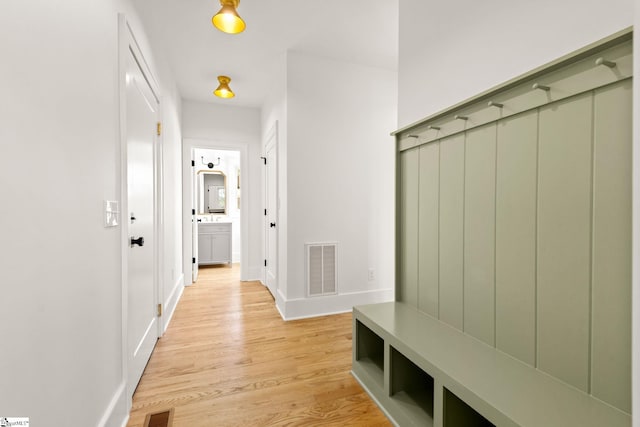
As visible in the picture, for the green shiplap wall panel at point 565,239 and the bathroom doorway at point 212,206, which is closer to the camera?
the green shiplap wall panel at point 565,239

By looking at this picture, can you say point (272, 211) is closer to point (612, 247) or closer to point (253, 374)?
point (253, 374)

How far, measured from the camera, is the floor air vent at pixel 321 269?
9.45 feet

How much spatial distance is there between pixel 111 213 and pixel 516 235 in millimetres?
1812

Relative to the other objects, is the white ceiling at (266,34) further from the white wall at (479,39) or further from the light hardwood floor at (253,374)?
the light hardwood floor at (253,374)

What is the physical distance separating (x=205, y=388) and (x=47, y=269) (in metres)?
1.24

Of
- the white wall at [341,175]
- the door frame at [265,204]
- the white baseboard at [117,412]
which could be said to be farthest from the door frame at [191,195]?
the white baseboard at [117,412]

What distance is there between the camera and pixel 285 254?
2887mm

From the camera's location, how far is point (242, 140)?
4.33 m

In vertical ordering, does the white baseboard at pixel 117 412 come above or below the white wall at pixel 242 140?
below

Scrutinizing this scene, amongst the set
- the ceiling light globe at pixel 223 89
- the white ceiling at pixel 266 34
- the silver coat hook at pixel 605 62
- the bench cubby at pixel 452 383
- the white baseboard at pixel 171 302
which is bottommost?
the white baseboard at pixel 171 302

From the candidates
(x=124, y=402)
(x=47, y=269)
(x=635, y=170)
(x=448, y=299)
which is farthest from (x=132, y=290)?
(x=635, y=170)

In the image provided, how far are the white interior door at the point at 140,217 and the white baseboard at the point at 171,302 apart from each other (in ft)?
1.09

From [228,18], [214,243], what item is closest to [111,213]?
[228,18]

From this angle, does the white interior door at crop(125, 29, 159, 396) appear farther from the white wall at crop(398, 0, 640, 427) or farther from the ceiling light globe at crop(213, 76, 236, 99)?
the white wall at crop(398, 0, 640, 427)
